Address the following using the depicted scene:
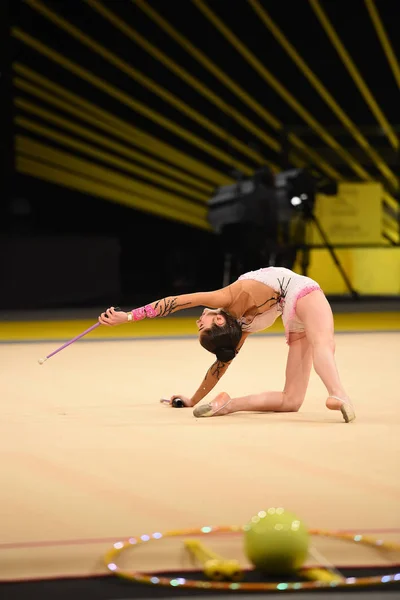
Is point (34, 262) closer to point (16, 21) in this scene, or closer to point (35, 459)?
point (16, 21)

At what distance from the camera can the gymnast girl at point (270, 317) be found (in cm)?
495

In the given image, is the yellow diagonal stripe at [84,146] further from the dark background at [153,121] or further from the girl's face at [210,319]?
the girl's face at [210,319]

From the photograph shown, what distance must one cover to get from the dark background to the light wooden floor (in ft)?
28.8

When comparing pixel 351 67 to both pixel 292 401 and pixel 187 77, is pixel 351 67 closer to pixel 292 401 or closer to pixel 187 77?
pixel 187 77

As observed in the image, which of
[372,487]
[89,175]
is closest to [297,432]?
[372,487]

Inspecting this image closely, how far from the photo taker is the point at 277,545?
8.14ft

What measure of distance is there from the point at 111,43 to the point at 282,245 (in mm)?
4765

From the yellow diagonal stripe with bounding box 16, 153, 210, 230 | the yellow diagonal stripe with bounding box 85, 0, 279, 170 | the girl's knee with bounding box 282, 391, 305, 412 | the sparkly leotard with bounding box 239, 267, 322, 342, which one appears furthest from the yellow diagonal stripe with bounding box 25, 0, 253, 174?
the sparkly leotard with bounding box 239, 267, 322, 342

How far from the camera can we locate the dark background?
15789 millimetres

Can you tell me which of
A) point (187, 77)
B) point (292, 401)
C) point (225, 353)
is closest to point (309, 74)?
point (187, 77)

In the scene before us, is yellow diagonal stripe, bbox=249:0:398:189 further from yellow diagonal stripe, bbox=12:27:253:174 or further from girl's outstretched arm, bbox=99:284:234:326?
girl's outstretched arm, bbox=99:284:234:326

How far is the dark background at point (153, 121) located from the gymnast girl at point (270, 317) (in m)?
10.0

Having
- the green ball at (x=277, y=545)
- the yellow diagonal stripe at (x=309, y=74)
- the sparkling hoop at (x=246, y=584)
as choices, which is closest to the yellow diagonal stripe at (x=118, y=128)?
the yellow diagonal stripe at (x=309, y=74)

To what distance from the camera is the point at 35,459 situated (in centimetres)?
430
